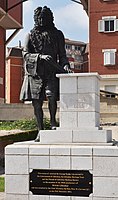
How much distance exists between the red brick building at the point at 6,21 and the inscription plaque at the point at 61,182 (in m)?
30.3

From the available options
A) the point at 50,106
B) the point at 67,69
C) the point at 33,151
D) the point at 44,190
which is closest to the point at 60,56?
the point at 67,69

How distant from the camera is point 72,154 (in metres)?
7.97

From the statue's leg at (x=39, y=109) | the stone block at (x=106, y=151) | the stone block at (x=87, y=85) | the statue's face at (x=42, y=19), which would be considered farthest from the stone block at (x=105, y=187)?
the statue's face at (x=42, y=19)

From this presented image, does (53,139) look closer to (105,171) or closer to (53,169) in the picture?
(53,169)

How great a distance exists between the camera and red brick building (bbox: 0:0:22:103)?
3788 centimetres

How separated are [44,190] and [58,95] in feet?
7.63

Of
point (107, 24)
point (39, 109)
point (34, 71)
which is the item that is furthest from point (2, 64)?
point (34, 71)

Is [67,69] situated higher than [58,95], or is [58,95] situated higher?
[67,69]

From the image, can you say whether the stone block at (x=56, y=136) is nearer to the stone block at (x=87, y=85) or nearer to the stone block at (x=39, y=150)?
the stone block at (x=39, y=150)

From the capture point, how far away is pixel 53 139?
8.45 m

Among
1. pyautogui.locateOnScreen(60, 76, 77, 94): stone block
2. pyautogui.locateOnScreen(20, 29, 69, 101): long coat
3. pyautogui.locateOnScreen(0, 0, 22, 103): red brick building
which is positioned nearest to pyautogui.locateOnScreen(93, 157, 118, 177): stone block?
pyautogui.locateOnScreen(60, 76, 77, 94): stone block

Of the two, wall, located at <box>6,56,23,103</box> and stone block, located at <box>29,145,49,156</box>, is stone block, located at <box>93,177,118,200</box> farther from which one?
wall, located at <box>6,56,23,103</box>

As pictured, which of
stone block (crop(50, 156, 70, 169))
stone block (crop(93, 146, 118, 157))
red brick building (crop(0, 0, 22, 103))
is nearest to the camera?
stone block (crop(93, 146, 118, 157))

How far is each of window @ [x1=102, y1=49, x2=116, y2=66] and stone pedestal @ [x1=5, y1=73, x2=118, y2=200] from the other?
31519mm
